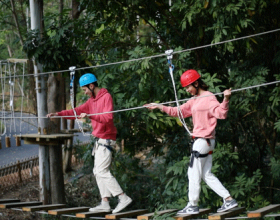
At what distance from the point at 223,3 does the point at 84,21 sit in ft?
7.52

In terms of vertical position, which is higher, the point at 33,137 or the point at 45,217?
the point at 33,137

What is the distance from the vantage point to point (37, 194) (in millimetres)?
9078

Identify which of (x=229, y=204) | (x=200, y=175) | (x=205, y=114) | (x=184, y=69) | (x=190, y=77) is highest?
(x=184, y=69)

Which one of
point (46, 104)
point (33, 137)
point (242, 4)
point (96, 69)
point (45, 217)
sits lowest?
point (45, 217)

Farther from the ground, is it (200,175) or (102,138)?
(102,138)

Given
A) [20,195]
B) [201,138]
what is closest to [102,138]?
[201,138]

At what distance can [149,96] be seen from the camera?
18.2ft

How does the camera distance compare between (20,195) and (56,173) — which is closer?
(56,173)

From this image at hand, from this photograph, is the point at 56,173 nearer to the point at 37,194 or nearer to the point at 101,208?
the point at 37,194

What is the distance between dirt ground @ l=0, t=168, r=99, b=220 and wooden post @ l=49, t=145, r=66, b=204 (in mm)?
769

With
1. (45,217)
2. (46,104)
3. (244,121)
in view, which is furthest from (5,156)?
(244,121)

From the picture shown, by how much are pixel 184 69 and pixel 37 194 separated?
5.05m

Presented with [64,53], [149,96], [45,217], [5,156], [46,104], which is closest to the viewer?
[149,96]

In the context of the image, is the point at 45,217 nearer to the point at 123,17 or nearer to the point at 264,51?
the point at 123,17
